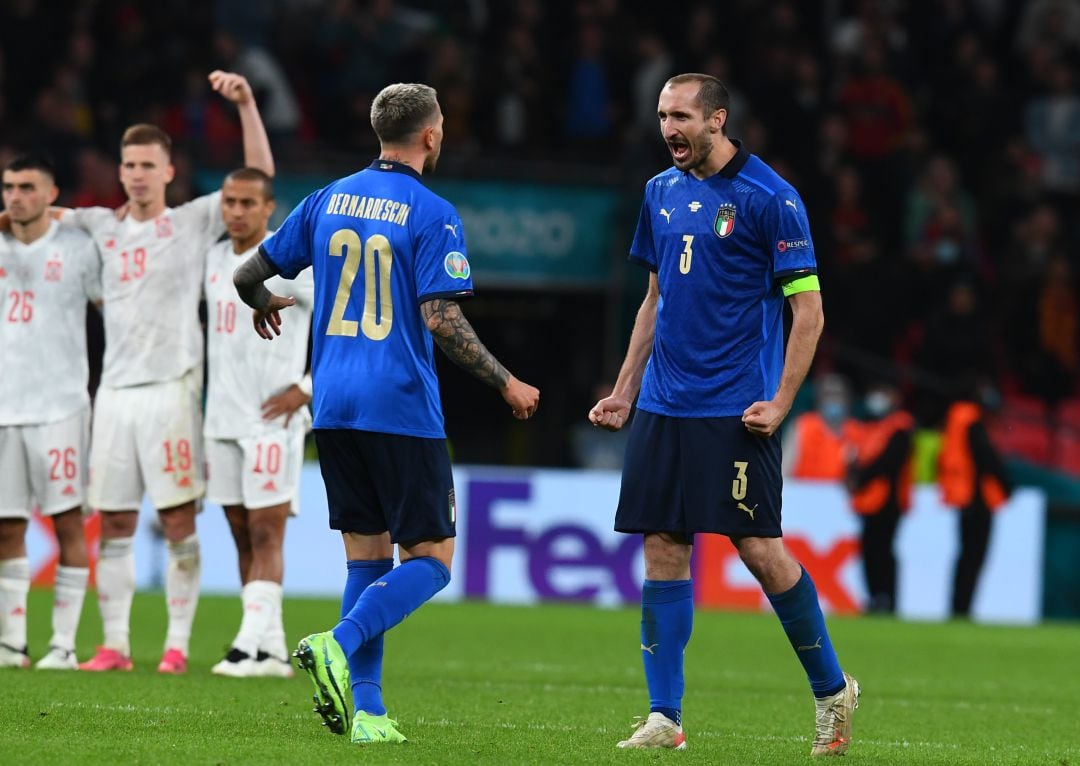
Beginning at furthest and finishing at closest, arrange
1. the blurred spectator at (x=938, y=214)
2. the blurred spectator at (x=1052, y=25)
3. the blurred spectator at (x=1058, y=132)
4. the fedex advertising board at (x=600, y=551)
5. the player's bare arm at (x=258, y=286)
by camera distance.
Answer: the blurred spectator at (x=1052, y=25) → the blurred spectator at (x=1058, y=132) → the blurred spectator at (x=938, y=214) → the fedex advertising board at (x=600, y=551) → the player's bare arm at (x=258, y=286)

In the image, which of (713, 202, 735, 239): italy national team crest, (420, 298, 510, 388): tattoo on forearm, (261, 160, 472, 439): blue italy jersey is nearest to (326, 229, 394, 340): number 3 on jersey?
(261, 160, 472, 439): blue italy jersey

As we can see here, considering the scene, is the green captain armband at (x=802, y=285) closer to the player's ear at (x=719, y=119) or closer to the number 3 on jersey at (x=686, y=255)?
the number 3 on jersey at (x=686, y=255)

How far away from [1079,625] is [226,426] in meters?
9.48

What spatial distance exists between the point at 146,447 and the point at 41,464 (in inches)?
Answer: 21.2

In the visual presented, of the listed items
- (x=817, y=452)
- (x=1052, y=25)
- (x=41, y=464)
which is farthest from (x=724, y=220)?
(x=1052, y=25)

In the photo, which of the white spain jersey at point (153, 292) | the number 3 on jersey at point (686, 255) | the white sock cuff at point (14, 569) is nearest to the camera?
the number 3 on jersey at point (686, 255)

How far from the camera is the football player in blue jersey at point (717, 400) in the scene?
265 inches

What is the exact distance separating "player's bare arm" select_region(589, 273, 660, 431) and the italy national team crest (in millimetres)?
367

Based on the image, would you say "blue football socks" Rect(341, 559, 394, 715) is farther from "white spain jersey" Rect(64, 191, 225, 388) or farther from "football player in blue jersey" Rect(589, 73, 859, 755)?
"white spain jersey" Rect(64, 191, 225, 388)


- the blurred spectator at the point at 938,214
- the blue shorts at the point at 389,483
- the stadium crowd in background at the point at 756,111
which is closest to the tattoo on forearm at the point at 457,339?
the blue shorts at the point at 389,483

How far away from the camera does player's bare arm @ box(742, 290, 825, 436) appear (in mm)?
6672

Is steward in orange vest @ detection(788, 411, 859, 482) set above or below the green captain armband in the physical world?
below

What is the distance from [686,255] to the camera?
6.92 metres

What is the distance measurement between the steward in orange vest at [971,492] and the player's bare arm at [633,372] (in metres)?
9.71
